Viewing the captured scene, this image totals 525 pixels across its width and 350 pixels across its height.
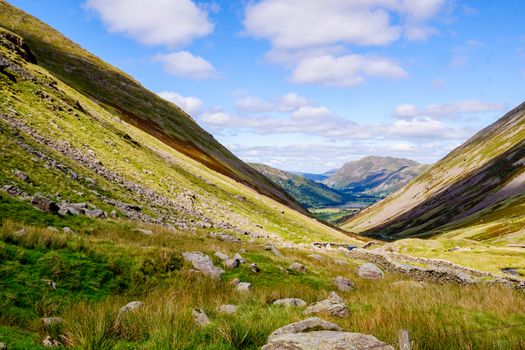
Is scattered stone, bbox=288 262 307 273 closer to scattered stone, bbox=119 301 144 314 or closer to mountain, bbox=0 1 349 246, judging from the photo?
mountain, bbox=0 1 349 246

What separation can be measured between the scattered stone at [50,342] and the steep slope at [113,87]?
88515mm

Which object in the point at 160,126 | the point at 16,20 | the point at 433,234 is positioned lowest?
the point at 433,234

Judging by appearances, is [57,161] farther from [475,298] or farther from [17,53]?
[17,53]

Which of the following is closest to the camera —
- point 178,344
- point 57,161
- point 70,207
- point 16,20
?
point 178,344

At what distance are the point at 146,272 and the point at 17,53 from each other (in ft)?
194

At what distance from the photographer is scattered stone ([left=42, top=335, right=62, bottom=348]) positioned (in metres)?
7.01

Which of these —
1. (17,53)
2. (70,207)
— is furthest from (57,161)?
(17,53)

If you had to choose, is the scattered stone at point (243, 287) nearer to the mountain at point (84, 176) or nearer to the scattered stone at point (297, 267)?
the scattered stone at point (297, 267)

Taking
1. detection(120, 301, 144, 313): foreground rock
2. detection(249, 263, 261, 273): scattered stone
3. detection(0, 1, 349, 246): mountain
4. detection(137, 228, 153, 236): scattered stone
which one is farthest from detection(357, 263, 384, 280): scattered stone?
detection(120, 301, 144, 313): foreground rock

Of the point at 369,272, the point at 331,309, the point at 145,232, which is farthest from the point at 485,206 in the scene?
the point at 331,309

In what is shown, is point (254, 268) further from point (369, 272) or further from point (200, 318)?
point (200, 318)

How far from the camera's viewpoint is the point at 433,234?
14675 cm

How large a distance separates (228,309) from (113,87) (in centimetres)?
11535

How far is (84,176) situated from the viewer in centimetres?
3291
